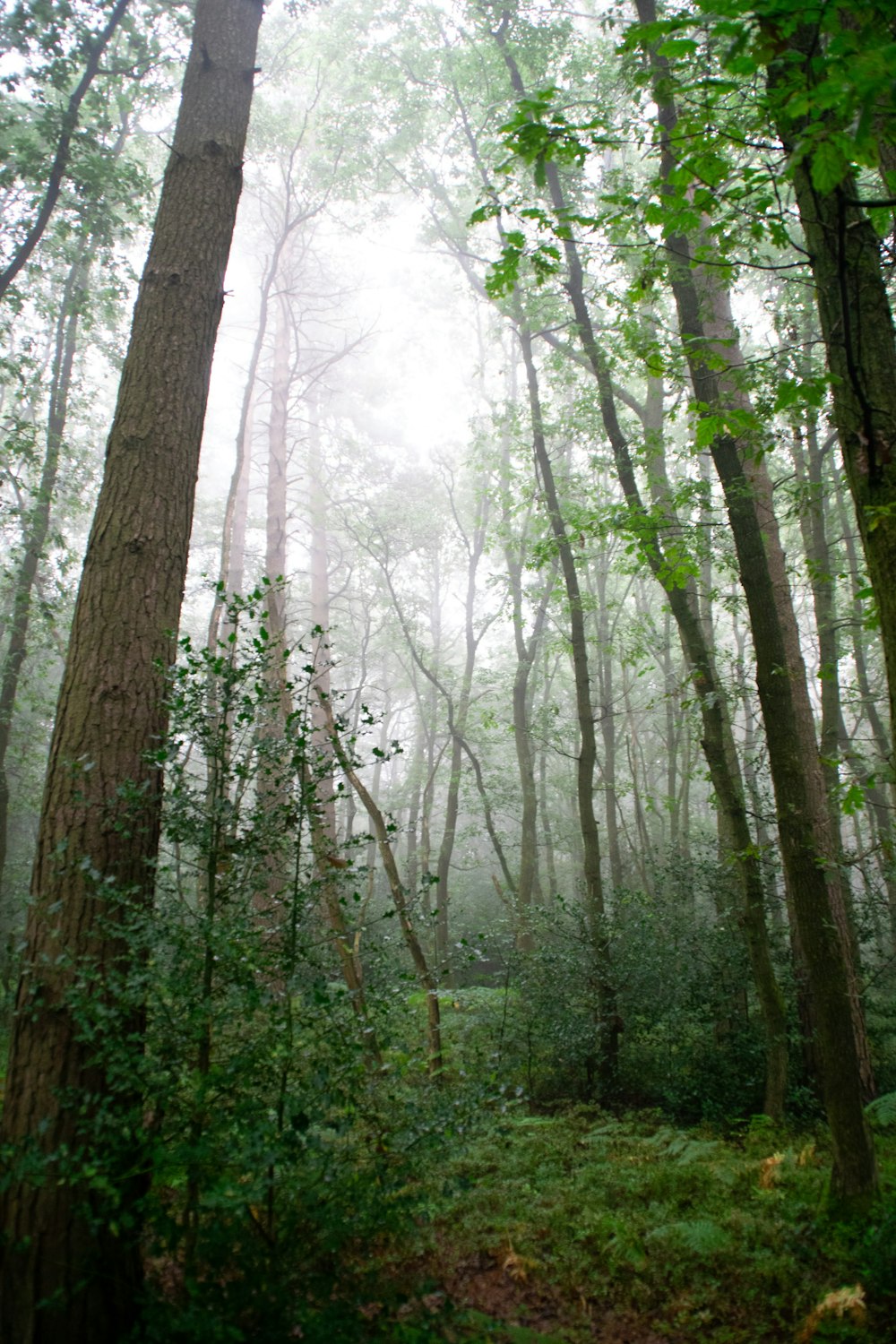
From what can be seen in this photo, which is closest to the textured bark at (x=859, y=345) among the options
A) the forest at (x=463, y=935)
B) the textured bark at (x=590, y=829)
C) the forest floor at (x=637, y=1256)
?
the forest at (x=463, y=935)

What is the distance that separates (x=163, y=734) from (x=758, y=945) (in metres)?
4.77

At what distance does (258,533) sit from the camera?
2734 centimetres

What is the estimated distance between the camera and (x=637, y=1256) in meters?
3.83

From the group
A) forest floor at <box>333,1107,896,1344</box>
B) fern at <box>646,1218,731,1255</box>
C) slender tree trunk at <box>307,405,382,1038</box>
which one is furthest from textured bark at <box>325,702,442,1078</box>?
fern at <box>646,1218,731,1255</box>

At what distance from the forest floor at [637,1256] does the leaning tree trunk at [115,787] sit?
1002 millimetres

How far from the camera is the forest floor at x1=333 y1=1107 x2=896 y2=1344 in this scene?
3084 millimetres

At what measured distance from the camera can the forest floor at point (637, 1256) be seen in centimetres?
308

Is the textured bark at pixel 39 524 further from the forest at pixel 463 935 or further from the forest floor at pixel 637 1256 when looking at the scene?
the forest floor at pixel 637 1256

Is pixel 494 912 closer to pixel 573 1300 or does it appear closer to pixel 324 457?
pixel 324 457

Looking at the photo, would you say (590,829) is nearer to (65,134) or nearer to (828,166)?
(828,166)

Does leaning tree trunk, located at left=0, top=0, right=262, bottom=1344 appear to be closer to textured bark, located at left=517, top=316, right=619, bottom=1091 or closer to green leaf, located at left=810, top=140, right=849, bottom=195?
green leaf, located at left=810, top=140, right=849, bottom=195

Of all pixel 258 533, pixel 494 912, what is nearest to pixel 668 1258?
pixel 494 912

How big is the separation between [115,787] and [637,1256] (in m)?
3.56

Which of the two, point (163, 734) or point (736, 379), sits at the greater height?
point (736, 379)
